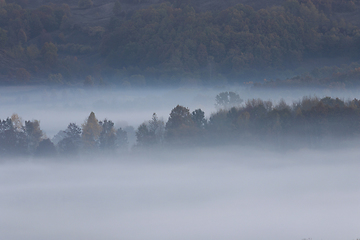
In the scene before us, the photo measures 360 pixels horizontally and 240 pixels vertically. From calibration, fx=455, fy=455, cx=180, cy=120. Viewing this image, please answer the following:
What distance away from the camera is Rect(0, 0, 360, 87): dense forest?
105 metres

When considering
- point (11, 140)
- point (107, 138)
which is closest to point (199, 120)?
point (107, 138)

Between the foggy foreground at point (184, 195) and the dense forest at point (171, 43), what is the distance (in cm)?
3535

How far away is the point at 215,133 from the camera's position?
5741 centimetres

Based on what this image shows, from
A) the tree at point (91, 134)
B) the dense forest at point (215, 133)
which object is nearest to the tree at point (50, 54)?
the dense forest at point (215, 133)

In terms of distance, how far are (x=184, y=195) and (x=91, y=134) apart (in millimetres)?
15341

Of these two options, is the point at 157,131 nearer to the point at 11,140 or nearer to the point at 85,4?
the point at 11,140

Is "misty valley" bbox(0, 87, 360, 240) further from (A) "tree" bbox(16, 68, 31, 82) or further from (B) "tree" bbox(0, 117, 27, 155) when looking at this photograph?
(A) "tree" bbox(16, 68, 31, 82)

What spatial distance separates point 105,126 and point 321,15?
69018 mm

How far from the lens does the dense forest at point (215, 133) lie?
176 feet

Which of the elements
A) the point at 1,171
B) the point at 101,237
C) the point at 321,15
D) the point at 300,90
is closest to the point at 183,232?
the point at 101,237

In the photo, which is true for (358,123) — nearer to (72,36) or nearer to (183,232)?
(183,232)

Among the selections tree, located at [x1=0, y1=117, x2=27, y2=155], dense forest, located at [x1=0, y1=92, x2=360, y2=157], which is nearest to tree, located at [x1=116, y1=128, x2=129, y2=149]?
dense forest, located at [x1=0, y1=92, x2=360, y2=157]

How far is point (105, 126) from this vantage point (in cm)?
5916

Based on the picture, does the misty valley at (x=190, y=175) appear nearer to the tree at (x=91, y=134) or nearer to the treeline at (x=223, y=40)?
the tree at (x=91, y=134)
